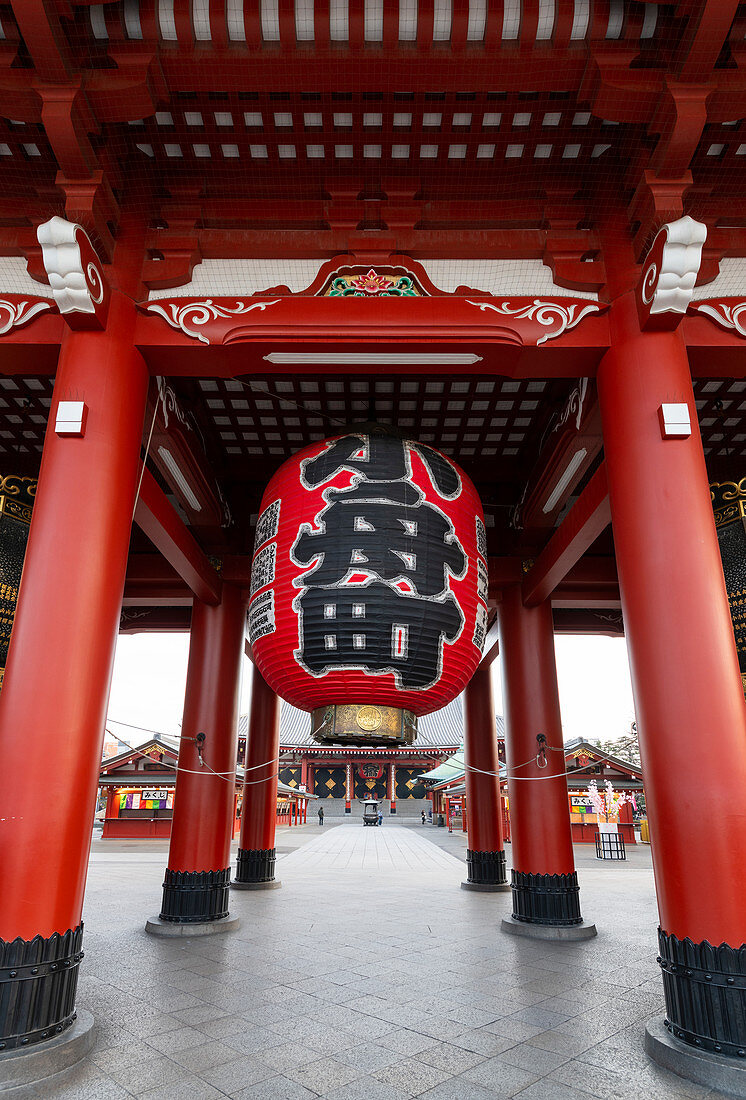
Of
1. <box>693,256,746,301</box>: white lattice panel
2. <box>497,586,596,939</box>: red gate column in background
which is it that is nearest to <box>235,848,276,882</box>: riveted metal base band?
<box>497,586,596,939</box>: red gate column in background

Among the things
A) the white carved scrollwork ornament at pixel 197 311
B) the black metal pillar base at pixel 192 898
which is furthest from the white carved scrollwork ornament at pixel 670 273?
the black metal pillar base at pixel 192 898

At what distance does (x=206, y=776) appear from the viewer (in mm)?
8180

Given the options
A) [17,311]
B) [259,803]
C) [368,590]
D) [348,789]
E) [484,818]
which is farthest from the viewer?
[348,789]

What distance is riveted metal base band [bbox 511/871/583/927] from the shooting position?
768 cm

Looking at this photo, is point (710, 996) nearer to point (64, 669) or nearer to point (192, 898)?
point (64, 669)

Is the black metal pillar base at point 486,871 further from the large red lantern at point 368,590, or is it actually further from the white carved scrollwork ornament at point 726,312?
the white carved scrollwork ornament at point 726,312

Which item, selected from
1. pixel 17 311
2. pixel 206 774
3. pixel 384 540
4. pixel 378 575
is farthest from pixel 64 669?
pixel 206 774

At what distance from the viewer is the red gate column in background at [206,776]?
7770 mm

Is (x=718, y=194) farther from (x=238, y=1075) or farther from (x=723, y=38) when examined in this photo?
(x=238, y=1075)

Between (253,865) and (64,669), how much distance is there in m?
9.21

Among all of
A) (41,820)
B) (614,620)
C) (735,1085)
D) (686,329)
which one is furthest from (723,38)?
(614,620)

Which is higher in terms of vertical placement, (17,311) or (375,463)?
(17,311)

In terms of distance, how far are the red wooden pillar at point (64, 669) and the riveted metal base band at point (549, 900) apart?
18.6ft

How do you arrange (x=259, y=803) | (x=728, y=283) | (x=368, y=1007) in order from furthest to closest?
(x=259, y=803), (x=728, y=283), (x=368, y=1007)
